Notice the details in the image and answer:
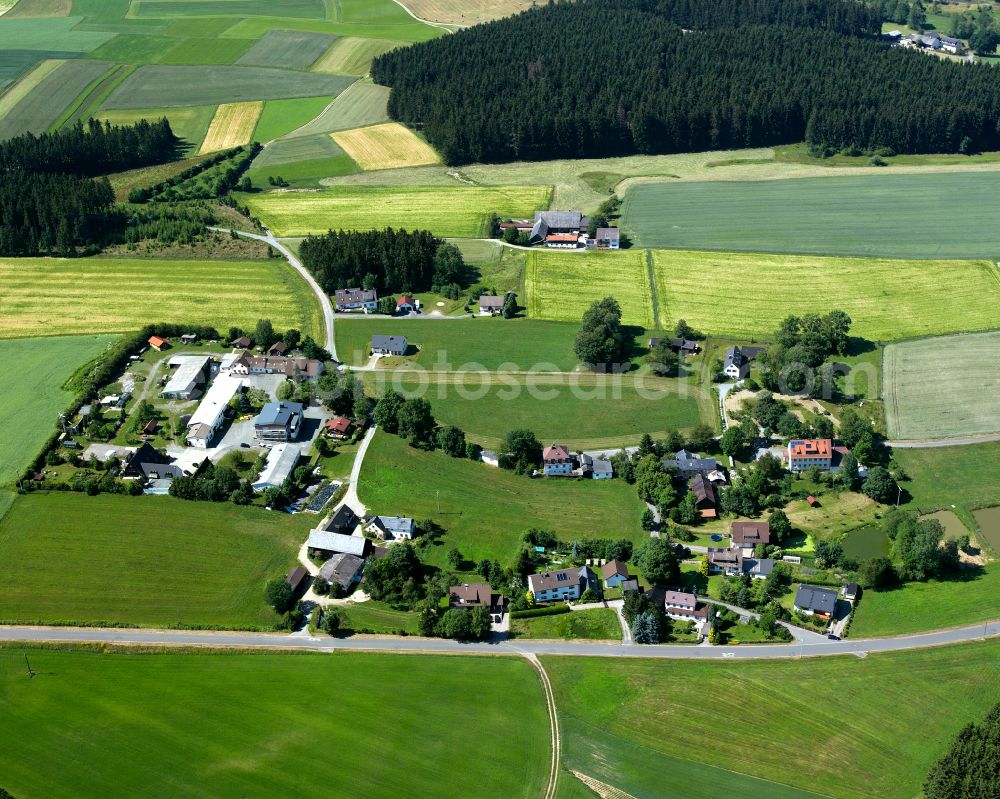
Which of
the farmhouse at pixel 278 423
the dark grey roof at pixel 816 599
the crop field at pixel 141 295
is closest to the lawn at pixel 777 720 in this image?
the dark grey roof at pixel 816 599

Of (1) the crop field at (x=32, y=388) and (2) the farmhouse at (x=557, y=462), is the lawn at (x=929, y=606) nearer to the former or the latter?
(2) the farmhouse at (x=557, y=462)

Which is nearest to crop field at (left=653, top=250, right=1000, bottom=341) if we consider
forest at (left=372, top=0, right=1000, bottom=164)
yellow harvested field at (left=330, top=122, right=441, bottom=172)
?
forest at (left=372, top=0, right=1000, bottom=164)

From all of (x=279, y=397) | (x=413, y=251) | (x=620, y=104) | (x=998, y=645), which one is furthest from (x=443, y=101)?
(x=998, y=645)

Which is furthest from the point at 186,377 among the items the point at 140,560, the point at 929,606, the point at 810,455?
the point at 929,606

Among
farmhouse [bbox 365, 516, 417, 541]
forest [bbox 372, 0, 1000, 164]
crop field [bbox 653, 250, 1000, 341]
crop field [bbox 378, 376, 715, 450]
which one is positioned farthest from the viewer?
forest [bbox 372, 0, 1000, 164]

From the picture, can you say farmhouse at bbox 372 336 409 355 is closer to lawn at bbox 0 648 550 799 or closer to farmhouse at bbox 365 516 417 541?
farmhouse at bbox 365 516 417 541

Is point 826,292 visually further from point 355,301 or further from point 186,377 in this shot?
point 186,377
